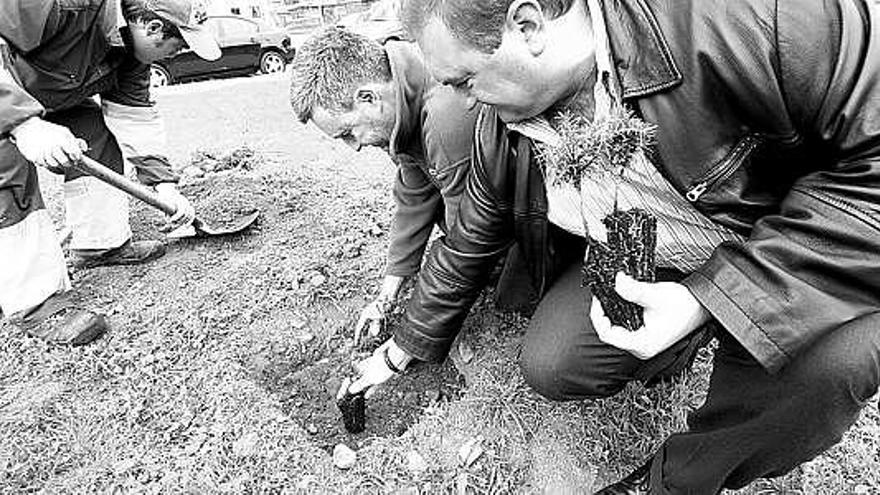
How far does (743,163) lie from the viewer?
137 centimetres

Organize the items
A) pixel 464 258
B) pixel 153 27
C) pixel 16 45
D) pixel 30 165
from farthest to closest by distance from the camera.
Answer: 1. pixel 153 27
2. pixel 30 165
3. pixel 16 45
4. pixel 464 258

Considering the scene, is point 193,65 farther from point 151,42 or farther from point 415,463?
point 415,463

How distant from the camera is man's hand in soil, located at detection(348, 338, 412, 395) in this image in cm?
195

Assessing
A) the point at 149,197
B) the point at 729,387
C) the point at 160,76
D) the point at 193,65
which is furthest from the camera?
the point at 193,65

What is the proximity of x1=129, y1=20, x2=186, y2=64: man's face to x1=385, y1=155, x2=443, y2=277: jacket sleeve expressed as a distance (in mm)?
1094

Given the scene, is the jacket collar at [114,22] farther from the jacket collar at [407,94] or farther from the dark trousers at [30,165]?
the jacket collar at [407,94]

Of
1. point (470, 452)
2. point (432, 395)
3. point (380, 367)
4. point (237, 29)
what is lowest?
point (237, 29)

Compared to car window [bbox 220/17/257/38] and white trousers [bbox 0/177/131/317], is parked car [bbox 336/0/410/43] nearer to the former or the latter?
white trousers [bbox 0/177/131/317]

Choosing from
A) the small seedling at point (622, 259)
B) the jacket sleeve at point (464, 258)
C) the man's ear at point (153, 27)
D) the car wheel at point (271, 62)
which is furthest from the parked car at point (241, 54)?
the small seedling at point (622, 259)

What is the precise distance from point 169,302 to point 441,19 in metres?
1.90

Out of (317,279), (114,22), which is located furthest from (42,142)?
(317,279)

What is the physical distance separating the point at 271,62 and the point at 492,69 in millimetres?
11033

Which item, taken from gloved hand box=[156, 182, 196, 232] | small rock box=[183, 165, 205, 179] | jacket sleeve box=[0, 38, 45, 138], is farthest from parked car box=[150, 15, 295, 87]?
jacket sleeve box=[0, 38, 45, 138]

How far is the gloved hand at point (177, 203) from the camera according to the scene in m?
2.94
